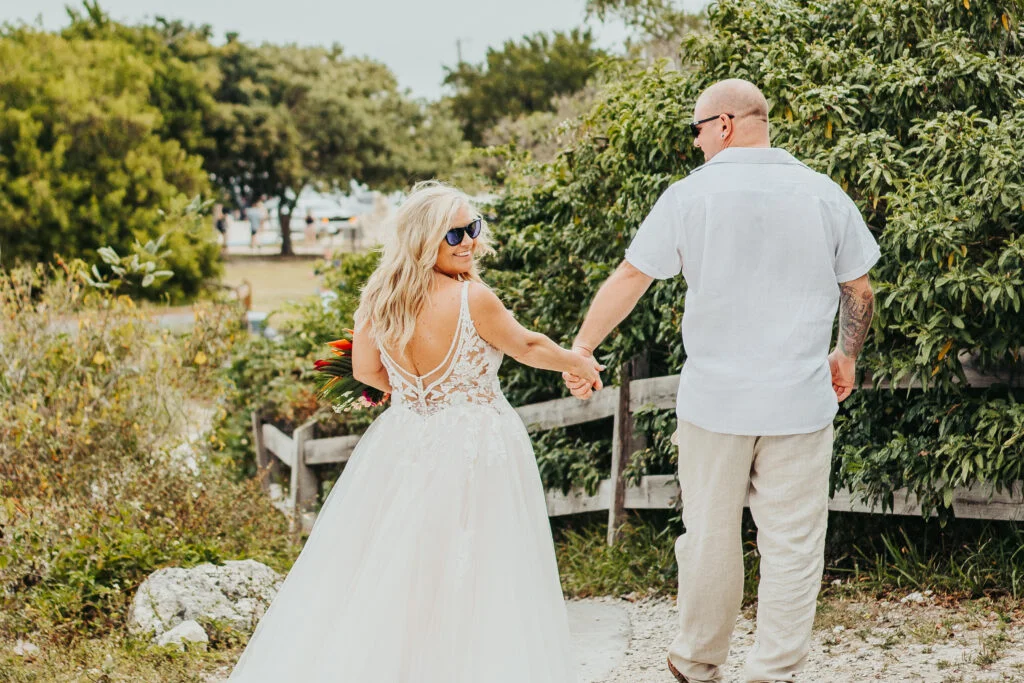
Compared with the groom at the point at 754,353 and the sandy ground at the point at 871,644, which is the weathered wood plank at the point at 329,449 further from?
the groom at the point at 754,353

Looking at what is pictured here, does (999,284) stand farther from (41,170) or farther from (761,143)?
(41,170)

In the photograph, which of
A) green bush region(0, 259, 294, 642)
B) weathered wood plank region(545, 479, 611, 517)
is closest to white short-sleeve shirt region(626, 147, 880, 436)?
weathered wood plank region(545, 479, 611, 517)

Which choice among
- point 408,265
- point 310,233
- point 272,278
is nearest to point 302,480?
point 408,265

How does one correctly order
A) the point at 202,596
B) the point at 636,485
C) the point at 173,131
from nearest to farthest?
the point at 202,596 < the point at 636,485 < the point at 173,131

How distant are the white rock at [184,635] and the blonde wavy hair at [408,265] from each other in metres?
1.91

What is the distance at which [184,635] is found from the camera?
180 inches

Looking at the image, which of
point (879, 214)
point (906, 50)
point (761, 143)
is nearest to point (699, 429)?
point (761, 143)

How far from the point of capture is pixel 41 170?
2980cm

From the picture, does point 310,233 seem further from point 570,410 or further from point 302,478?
point 570,410

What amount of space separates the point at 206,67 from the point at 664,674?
128 ft

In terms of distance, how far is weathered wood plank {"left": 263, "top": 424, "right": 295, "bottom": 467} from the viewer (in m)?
8.22

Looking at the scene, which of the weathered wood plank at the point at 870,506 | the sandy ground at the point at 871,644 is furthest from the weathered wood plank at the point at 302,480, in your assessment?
the sandy ground at the point at 871,644

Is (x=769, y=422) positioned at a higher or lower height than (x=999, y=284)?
lower

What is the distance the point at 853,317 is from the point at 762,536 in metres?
0.80
